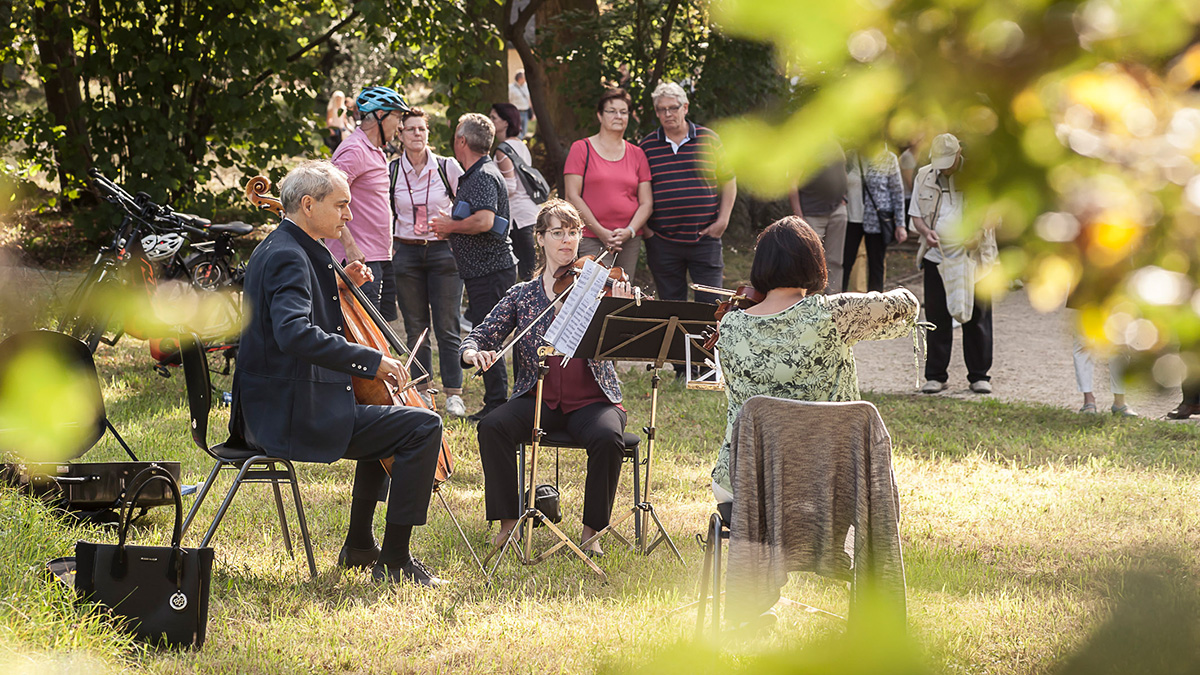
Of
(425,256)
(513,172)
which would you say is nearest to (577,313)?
(425,256)

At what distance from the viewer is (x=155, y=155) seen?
9.65 meters

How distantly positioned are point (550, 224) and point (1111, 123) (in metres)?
3.78

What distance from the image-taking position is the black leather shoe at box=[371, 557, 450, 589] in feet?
12.8

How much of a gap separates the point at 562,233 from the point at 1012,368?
532 centimetres

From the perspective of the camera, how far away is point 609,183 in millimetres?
6812

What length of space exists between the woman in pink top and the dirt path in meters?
2.09

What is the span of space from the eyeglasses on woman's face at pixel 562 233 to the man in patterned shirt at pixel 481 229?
1966 millimetres

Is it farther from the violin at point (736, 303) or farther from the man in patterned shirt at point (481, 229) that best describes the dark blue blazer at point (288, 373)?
the man in patterned shirt at point (481, 229)

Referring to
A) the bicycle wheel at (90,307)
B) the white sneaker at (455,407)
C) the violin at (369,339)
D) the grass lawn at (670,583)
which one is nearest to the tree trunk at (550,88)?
the white sneaker at (455,407)

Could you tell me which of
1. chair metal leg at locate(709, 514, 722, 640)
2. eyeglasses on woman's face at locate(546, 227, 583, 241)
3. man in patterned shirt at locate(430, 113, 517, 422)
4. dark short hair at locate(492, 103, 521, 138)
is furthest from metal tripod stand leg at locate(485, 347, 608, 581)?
dark short hair at locate(492, 103, 521, 138)

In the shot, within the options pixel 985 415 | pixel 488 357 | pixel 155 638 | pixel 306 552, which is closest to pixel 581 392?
pixel 488 357

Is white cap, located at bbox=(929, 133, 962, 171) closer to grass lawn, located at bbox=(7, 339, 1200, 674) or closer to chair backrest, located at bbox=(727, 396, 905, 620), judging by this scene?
grass lawn, located at bbox=(7, 339, 1200, 674)

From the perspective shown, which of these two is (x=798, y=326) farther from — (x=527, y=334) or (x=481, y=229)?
(x=481, y=229)

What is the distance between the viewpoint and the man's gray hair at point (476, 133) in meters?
6.39
